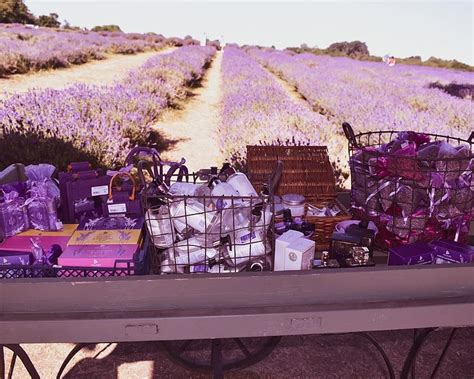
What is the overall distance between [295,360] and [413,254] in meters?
1.40

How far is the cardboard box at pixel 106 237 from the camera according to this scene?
4.90 ft

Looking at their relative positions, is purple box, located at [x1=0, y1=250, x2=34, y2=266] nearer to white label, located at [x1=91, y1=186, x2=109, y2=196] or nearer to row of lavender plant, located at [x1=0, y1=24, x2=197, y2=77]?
white label, located at [x1=91, y1=186, x2=109, y2=196]

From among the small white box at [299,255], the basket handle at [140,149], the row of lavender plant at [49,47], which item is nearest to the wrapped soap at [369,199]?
the small white box at [299,255]

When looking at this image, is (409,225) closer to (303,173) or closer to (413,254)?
(413,254)

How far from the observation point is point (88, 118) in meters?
4.71

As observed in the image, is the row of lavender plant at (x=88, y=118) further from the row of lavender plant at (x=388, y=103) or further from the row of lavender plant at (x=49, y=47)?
the row of lavender plant at (x=388, y=103)

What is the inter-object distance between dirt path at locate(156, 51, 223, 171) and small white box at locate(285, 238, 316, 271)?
399cm

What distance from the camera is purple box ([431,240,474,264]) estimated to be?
146cm

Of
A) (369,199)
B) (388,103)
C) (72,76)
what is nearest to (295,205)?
(369,199)

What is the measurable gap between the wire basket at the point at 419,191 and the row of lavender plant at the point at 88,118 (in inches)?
131

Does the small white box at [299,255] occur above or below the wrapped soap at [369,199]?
below

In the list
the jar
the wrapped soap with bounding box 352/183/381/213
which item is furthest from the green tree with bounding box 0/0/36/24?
the wrapped soap with bounding box 352/183/381/213

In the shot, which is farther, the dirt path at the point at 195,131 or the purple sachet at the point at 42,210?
the dirt path at the point at 195,131

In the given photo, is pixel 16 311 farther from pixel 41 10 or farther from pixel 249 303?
pixel 41 10
